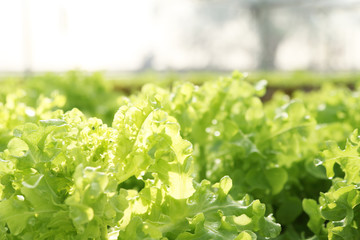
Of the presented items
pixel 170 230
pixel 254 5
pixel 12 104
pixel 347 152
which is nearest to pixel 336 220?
pixel 347 152

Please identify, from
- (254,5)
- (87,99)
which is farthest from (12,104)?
(254,5)

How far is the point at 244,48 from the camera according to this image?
83.7ft

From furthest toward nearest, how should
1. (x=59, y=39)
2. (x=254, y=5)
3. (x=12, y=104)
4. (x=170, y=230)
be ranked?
(x=254, y=5) < (x=59, y=39) < (x=12, y=104) < (x=170, y=230)

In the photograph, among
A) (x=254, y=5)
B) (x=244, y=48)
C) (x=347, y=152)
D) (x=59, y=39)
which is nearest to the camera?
(x=347, y=152)

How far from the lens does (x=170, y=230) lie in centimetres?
102

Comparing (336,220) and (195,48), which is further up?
(336,220)

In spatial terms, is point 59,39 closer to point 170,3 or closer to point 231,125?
point 170,3

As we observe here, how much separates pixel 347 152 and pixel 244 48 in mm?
24781

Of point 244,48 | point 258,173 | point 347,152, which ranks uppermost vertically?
point 347,152

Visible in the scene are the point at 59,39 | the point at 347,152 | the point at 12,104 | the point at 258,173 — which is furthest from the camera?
the point at 59,39

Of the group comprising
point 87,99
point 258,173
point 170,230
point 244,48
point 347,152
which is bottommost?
point 244,48

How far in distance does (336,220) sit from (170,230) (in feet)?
1.41

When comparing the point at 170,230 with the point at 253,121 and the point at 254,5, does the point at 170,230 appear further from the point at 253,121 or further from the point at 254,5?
the point at 254,5

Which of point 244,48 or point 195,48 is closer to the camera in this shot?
point 195,48
